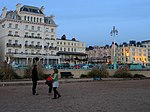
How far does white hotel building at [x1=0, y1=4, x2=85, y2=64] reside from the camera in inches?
2960

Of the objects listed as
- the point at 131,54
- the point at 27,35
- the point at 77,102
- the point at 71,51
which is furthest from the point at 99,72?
the point at 131,54

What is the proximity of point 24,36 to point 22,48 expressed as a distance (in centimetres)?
399

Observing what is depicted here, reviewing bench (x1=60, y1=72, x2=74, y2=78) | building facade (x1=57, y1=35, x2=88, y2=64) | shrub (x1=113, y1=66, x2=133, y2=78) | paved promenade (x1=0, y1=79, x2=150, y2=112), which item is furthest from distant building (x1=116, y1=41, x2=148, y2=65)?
paved promenade (x1=0, y1=79, x2=150, y2=112)

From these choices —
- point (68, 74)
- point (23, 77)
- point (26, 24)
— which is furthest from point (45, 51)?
point (23, 77)

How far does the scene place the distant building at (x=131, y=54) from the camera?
5074 inches

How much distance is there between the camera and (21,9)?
257 feet

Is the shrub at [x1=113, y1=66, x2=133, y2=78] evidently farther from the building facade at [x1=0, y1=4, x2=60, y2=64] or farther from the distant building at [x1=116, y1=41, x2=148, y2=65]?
the distant building at [x1=116, y1=41, x2=148, y2=65]

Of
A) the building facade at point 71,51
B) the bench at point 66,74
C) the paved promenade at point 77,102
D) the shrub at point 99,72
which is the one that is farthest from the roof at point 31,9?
the paved promenade at point 77,102

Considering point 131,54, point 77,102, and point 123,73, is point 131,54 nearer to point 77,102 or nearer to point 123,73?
point 123,73

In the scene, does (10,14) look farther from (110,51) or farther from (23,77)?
(110,51)

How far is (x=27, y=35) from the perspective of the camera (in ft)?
261

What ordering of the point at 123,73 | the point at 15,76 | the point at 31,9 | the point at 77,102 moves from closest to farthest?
the point at 77,102, the point at 15,76, the point at 123,73, the point at 31,9

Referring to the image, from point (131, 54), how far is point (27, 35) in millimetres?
67990

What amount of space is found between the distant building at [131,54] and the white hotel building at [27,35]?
5465 cm
